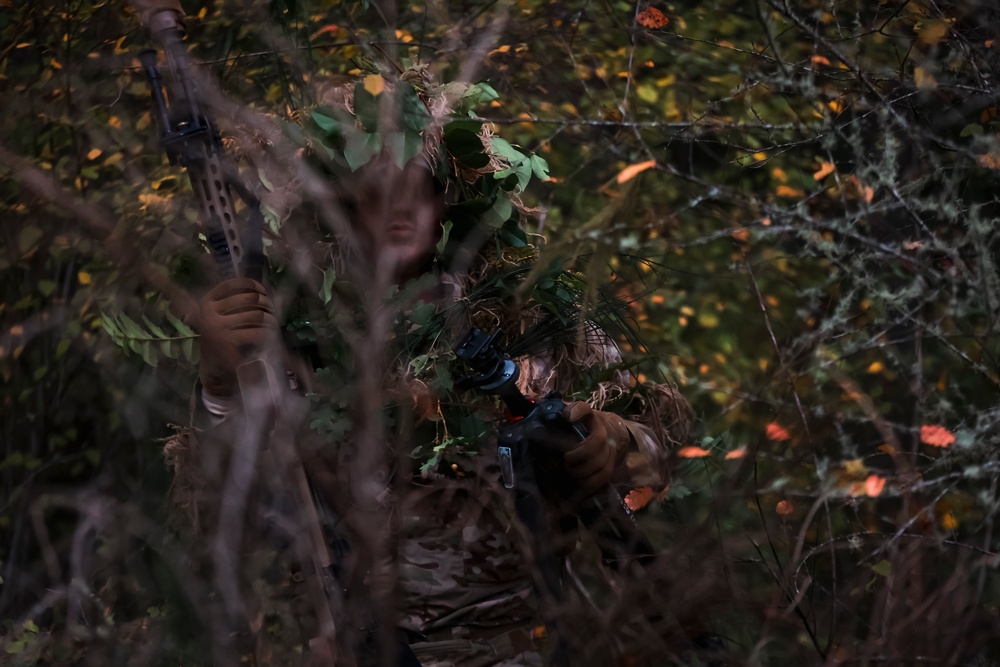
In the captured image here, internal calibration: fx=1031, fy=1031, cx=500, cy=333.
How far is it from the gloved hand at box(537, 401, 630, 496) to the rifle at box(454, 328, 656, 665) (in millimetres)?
21

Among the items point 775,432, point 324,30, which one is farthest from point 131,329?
point 324,30

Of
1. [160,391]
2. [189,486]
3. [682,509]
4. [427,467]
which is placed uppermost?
[427,467]

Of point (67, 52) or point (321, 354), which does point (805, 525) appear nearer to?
point (321, 354)

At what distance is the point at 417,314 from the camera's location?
230 cm

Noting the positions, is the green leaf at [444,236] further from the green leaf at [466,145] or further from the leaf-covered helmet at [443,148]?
the green leaf at [466,145]

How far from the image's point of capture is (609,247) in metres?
1.67

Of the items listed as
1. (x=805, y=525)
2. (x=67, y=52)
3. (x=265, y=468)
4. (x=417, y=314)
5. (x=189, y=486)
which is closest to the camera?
(x=805, y=525)

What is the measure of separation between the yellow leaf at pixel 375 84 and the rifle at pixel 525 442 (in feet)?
2.27

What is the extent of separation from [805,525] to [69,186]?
375 cm

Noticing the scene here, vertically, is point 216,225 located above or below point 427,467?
above

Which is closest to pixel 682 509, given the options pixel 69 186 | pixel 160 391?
pixel 160 391

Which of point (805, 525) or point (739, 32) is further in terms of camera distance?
point (739, 32)

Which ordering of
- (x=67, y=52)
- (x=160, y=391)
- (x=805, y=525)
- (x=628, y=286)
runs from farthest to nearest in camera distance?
(x=160, y=391)
(x=67, y=52)
(x=628, y=286)
(x=805, y=525)

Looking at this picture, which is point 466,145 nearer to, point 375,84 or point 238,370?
point 375,84
